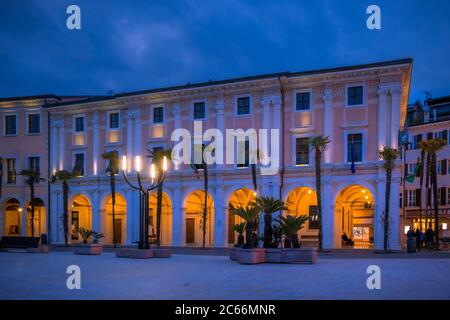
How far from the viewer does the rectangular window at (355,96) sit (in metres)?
35.5

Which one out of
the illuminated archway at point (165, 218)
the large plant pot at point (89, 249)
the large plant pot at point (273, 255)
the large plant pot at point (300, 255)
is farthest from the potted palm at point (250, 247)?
the illuminated archway at point (165, 218)

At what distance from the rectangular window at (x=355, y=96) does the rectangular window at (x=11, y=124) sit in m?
29.9

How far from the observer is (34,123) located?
4669cm

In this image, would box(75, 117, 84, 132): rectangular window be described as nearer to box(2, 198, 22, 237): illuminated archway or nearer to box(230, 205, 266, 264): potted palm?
box(2, 198, 22, 237): illuminated archway

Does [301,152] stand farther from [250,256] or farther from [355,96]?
[250,256]

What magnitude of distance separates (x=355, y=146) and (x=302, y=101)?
5.00 meters

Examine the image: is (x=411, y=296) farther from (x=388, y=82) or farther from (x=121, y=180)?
(x=121, y=180)

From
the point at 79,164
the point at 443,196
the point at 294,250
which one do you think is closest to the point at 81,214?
the point at 79,164

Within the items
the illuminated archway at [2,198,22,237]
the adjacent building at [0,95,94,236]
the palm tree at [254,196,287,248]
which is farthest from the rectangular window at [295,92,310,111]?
the illuminated archway at [2,198,22,237]

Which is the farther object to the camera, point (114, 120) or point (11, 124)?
point (11, 124)

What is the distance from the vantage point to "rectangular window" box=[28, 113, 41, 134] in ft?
153

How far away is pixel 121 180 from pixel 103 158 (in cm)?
250

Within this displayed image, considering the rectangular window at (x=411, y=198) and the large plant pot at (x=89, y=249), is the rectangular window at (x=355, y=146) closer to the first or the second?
the large plant pot at (x=89, y=249)

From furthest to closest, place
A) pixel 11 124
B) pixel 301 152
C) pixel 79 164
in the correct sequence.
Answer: pixel 11 124
pixel 79 164
pixel 301 152
